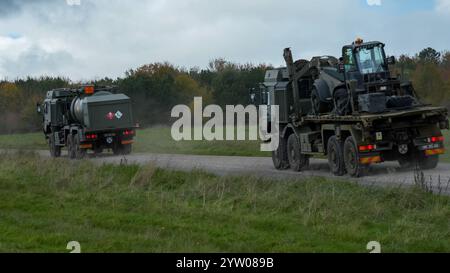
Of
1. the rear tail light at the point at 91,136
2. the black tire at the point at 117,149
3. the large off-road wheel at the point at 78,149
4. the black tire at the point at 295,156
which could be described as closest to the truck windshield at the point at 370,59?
the black tire at the point at 295,156

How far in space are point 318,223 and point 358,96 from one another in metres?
9.71

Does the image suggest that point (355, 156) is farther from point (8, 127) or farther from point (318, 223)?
point (8, 127)

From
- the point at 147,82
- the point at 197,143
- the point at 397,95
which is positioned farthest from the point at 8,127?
the point at 397,95

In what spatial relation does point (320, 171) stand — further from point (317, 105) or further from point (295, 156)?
point (317, 105)

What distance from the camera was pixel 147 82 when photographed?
7662cm

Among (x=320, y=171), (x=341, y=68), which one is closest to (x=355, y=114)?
(x=341, y=68)

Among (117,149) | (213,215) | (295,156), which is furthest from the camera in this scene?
(117,149)

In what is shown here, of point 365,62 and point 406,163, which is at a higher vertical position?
point 365,62

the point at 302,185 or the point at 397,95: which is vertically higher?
the point at 397,95

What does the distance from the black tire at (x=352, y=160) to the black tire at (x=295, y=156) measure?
11.1ft

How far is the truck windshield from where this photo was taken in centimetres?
2345

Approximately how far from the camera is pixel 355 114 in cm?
2209

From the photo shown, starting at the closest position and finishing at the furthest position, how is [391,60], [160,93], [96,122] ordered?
[391,60]
[96,122]
[160,93]

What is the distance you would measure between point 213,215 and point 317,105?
36.8ft
